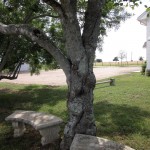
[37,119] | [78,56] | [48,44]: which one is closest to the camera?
[78,56]

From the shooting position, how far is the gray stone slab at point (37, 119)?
6.35 meters

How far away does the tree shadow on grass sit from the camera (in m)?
7.60

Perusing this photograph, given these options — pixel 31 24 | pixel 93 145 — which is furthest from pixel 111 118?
pixel 31 24

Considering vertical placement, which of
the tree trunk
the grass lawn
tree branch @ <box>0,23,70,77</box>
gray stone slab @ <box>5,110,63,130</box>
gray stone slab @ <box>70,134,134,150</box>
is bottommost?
the grass lawn

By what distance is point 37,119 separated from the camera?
22.2 ft

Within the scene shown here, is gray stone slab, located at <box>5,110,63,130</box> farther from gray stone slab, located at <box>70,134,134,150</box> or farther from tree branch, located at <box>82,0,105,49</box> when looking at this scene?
tree branch, located at <box>82,0,105,49</box>

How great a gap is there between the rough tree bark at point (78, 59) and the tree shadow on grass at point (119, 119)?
65.1 inches

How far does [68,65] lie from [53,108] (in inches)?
211

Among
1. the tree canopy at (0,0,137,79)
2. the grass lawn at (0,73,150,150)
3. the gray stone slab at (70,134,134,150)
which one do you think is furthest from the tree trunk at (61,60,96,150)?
the tree canopy at (0,0,137,79)

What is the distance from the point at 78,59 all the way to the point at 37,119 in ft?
6.25

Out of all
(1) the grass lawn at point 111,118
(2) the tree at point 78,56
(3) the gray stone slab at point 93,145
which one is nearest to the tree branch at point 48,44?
(2) the tree at point 78,56

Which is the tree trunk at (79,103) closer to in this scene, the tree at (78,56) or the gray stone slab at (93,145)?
the tree at (78,56)

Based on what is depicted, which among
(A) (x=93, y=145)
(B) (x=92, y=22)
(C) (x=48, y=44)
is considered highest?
(B) (x=92, y=22)

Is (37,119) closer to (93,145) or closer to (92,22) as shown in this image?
(93,145)
